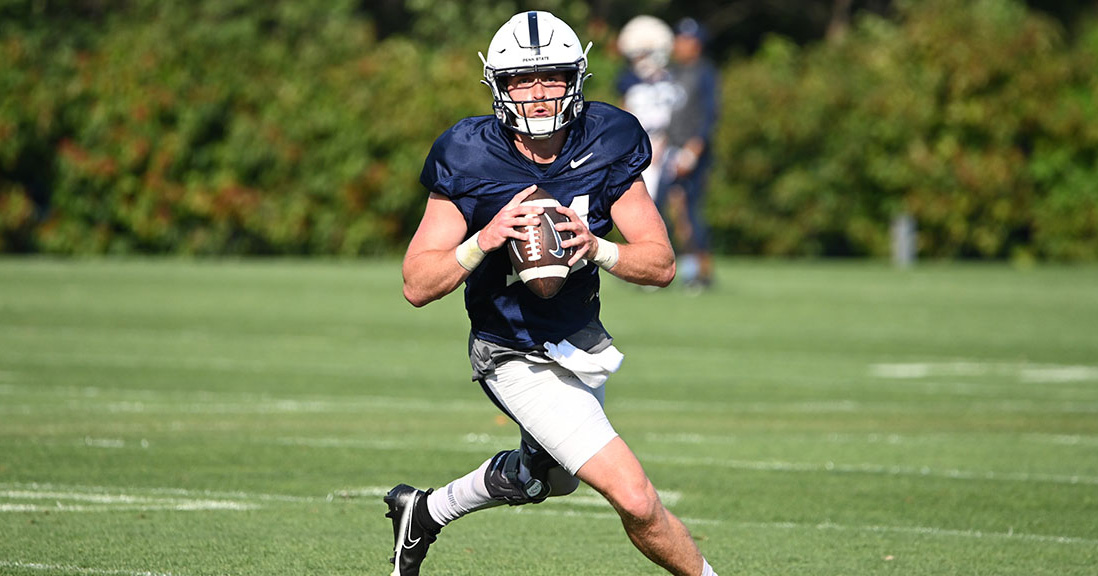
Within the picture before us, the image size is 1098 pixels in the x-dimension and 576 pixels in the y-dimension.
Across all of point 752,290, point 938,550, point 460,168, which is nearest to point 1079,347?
point 752,290

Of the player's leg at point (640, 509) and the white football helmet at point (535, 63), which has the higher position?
the white football helmet at point (535, 63)

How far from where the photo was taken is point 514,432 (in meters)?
8.38

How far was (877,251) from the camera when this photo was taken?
20.9 m

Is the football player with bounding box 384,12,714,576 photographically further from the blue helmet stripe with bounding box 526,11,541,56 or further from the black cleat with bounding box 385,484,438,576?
the black cleat with bounding box 385,484,438,576

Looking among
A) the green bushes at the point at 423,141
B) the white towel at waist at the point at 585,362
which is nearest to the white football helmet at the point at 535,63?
the white towel at waist at the point at 585,362

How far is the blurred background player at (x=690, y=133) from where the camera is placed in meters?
15.1

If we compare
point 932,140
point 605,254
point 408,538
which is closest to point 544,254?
point 605,254

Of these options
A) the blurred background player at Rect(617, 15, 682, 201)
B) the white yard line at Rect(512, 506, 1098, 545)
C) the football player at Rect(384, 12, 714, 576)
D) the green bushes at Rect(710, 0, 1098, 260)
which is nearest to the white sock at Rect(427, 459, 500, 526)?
the football player at Rect(384, 12, 714, 576)

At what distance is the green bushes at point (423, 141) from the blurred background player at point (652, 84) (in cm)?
549

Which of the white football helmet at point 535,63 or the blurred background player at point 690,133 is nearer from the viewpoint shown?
the white football helmet at point 535,63

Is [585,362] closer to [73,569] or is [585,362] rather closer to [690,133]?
[73,569]

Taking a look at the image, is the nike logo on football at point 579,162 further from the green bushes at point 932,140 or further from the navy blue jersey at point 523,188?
the green bushes at point 932,140

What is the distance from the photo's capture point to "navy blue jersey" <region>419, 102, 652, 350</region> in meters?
4.72

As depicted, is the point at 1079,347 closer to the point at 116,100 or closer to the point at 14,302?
the point at 14,302
